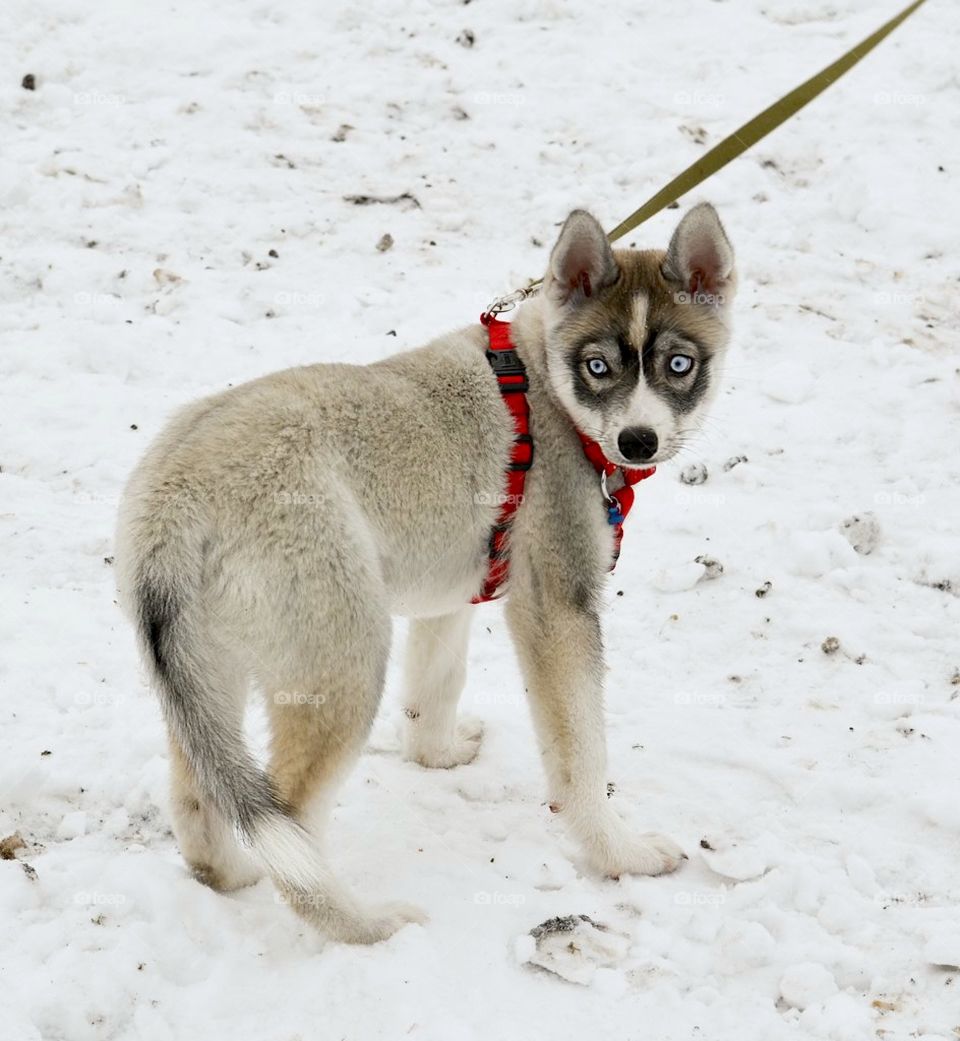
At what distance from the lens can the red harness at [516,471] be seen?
416 cm

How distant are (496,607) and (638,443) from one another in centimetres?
213

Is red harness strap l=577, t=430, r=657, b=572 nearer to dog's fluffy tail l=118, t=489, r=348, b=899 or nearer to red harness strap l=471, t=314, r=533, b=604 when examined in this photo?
red harness strap l=471, t=314, r=533, b=604

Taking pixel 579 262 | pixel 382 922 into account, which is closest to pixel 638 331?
pixel 579 262

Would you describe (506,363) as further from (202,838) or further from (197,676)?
(202,838)

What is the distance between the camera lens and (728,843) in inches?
167

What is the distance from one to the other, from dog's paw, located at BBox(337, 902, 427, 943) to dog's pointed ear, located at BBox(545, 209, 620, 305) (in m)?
2.33

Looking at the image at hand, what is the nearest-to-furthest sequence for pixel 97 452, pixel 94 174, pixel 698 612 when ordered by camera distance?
pixel 698 612 < pixel 97 452 < pixel 94 174

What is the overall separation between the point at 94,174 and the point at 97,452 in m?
3.13

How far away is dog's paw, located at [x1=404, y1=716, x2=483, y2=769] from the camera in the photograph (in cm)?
480

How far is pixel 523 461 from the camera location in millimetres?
4160

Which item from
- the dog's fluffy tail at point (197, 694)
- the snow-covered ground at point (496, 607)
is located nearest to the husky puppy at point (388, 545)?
the dog's fluffy tail at point (197, 694)

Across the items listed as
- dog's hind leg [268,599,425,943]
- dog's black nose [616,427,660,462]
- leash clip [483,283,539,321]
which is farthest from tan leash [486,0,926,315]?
dog's hind leg [268,599,425,943]

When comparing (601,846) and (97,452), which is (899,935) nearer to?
(601,846)

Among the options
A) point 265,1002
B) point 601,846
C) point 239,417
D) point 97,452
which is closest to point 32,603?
point 97,452
